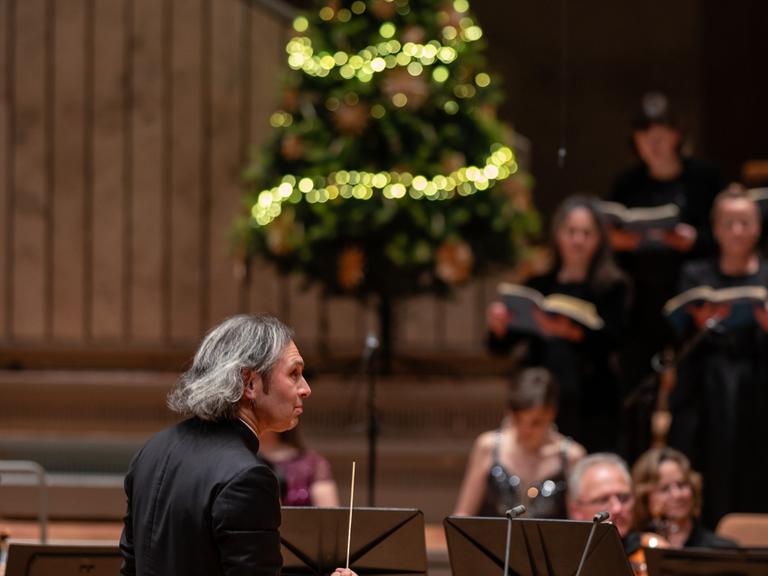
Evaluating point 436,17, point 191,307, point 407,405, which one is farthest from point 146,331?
point 436,17

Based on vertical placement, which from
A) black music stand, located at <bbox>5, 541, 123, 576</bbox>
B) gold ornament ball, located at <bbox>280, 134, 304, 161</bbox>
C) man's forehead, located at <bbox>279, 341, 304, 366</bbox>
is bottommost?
black music stand, located at <bbox>5, 541, 123, 576</bbox>

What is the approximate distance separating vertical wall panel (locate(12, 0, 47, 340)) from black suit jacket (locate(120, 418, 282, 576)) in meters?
4.50

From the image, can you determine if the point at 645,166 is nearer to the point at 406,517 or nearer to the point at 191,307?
the point at 191,307

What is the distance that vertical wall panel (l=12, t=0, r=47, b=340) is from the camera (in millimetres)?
7148

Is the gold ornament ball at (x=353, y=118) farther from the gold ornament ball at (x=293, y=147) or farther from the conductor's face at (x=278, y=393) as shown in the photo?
the conductor's face at (x=278, y=393)

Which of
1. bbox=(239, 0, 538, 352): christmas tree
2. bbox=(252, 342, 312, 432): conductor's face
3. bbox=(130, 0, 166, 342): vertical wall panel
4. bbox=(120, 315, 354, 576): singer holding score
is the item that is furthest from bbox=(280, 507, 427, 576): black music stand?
bbox=(130, 0, 166, 342): vertical wall panel

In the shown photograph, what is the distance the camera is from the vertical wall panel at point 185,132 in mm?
7145

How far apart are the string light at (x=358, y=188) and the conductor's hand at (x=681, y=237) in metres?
1.04

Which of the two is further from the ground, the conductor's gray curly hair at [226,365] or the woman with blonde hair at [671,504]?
the conductor's gray curly hair at [226,365]

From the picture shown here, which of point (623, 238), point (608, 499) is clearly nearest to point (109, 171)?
point (623, 238)

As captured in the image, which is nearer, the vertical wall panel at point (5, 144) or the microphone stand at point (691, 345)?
the microphone stand at point (691, 345)

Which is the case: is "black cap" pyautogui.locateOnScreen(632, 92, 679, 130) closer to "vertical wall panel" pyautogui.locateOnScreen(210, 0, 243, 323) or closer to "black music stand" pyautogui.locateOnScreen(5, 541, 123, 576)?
"vertical wall panel" pyautogui.locateOnScreen(210, 0, 243, 323)

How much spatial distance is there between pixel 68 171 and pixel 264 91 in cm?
104

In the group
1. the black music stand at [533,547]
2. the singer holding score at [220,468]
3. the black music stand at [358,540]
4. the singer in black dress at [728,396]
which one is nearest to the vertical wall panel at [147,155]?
the singer in black dress at [728,396]
